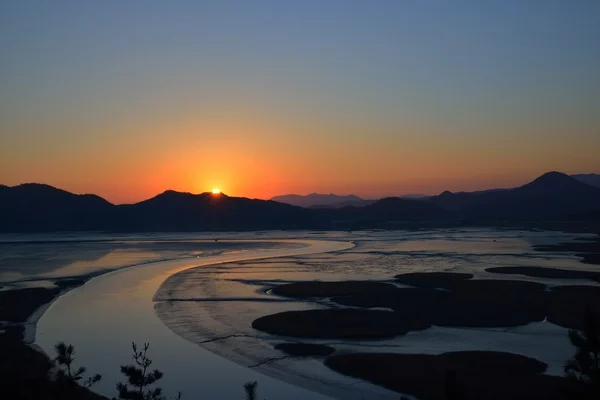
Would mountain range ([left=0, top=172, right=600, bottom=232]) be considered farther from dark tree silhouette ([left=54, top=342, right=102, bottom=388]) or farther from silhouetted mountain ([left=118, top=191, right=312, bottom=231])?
dark tree silhouette ([left=54, top=342, right=102, bottom=388])

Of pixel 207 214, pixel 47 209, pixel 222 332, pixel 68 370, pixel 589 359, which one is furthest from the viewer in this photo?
pixel 207 214

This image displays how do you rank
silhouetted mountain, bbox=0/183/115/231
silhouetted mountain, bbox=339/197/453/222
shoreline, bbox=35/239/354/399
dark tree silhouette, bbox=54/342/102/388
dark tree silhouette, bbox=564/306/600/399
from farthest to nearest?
silhouetted mountain, bbox=339/197/453/222 → silhouetted mountain, bbox=0/183/115/231 → shoreline, bbox=35/239/354/399 → dark tree silhouette, bbox=54/342/102/388 → dark tree silhouette, bbox=564/306/600/399

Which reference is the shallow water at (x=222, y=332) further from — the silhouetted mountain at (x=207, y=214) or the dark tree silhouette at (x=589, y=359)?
the silhouetted mountain at (x=207, y=214)

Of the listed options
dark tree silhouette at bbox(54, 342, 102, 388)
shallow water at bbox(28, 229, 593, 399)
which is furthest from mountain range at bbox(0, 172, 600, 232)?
dark tree silhouette at bbox(54, 342, 102, 388)

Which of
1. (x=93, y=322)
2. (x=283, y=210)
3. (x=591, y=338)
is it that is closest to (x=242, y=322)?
(x=93, y=322)

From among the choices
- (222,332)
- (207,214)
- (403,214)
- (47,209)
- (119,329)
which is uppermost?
(47,209)

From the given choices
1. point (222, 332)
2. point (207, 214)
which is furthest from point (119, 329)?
point (207, 214)

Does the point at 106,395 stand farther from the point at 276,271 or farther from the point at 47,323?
the point at 276,271

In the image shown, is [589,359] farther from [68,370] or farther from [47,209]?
[47,209]
